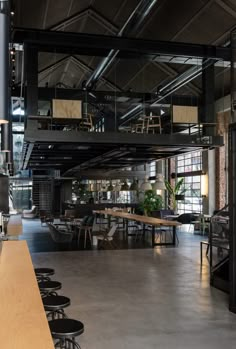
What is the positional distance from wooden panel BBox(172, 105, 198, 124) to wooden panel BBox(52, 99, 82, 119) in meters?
2.69

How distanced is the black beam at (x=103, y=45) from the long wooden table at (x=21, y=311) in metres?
6.83

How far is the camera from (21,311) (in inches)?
93.2

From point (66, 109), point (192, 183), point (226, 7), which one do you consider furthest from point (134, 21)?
point (192, 183)

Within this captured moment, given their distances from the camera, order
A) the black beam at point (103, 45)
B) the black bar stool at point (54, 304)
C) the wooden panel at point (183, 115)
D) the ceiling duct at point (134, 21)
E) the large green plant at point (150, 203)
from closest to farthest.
A: the black bar stool at point (54, 304) → the ceiling duct at point (134, 21) → the black beam at point (103, 45) → the wooden panel at point (183, 115) → the large green plant at point (150, 203)

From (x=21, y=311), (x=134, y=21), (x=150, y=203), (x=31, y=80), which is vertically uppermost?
(x=134, y=21)

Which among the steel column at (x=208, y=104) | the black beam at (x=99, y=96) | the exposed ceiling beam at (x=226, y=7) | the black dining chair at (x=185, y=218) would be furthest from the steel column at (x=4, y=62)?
the black dining chair at (x=185, y=218)

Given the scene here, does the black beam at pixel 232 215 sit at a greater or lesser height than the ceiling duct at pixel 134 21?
lesser

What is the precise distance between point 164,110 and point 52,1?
4.93 meters

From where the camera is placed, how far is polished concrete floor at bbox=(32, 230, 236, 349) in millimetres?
4211

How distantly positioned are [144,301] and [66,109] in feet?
18.2

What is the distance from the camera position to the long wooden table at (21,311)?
189cm

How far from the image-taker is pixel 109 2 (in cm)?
1014

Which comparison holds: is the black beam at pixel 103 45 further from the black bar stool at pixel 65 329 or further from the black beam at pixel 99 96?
the black bar stool at pixel 65 329

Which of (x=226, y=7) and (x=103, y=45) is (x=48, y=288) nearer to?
(x=103, y=45)
